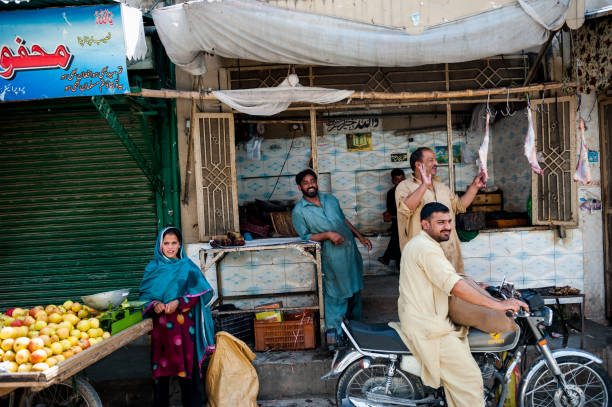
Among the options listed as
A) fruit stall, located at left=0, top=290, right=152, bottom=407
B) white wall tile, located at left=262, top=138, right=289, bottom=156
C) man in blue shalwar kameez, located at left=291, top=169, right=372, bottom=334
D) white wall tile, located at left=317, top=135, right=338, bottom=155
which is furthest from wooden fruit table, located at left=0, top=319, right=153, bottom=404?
white wall tile, located at left=317, top=135, right=338, bottom=155

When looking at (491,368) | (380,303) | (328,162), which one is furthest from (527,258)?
(328,162)

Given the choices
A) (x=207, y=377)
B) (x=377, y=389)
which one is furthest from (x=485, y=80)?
(x=207, y=377)

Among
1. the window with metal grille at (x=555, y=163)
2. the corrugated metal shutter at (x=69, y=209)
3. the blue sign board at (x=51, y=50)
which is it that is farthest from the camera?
the corrugated metal shutter at (x=69, y=209)

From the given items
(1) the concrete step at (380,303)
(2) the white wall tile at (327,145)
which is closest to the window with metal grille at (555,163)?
(1) the concrete step at (380,303)

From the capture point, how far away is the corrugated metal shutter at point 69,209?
5.54m

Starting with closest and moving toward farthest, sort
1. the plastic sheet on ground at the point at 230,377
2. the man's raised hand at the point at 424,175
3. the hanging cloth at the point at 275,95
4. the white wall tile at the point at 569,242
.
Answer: the plastic sheet on ground at the point at 230,377 → the man's raised hand at the point at 424,175 → the hanging cloth at the point at 275,95 → the white wall tile at the point at 569,242

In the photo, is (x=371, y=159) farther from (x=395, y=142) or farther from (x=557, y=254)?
(x=557, y=254)

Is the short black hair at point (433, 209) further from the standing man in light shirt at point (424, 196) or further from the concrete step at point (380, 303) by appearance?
the concrete step at point (380, 303)

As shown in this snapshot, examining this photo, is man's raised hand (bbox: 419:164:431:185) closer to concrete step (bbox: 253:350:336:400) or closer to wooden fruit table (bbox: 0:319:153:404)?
concrete step (bbox: 253:350:336:400)

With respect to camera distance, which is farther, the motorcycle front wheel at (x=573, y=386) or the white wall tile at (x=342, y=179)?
the white wall tile at (x=342, y=179)

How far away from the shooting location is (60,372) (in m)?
2.61

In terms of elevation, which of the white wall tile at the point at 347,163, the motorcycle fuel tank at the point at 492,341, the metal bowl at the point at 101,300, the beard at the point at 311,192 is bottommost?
the motorcycle fuel tank at the point at 492,341

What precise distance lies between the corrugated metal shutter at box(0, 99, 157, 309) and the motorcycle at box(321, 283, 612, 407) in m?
3.22

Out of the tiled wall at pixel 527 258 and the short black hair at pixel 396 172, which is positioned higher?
the short black hair at pixel 396 172
